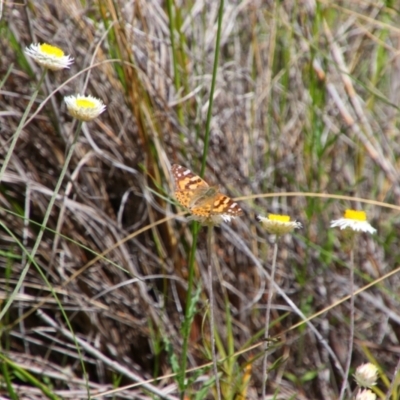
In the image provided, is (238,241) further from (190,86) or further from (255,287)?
(190,86)

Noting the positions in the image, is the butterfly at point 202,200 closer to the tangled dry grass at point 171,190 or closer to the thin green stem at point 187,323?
the thin green stem at point 187,323

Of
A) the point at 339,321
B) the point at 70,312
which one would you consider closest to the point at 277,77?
the point at 339,321

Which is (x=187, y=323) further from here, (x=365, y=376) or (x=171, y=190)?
(x=171, y=190)

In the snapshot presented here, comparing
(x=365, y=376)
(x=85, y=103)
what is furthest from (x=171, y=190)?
(x=365, y=376)

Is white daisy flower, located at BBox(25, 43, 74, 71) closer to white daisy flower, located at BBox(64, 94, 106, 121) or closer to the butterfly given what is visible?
white daisy flower, located at BBox(64, 94, 106, 121)

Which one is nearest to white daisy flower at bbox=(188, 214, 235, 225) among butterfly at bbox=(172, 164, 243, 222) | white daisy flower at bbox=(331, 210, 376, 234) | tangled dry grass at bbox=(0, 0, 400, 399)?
butterfly at bbox=(172, 164, 243, 222)

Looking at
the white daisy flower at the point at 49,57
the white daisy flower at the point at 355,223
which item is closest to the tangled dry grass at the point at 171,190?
the white daisy flower at the point at 49,57
